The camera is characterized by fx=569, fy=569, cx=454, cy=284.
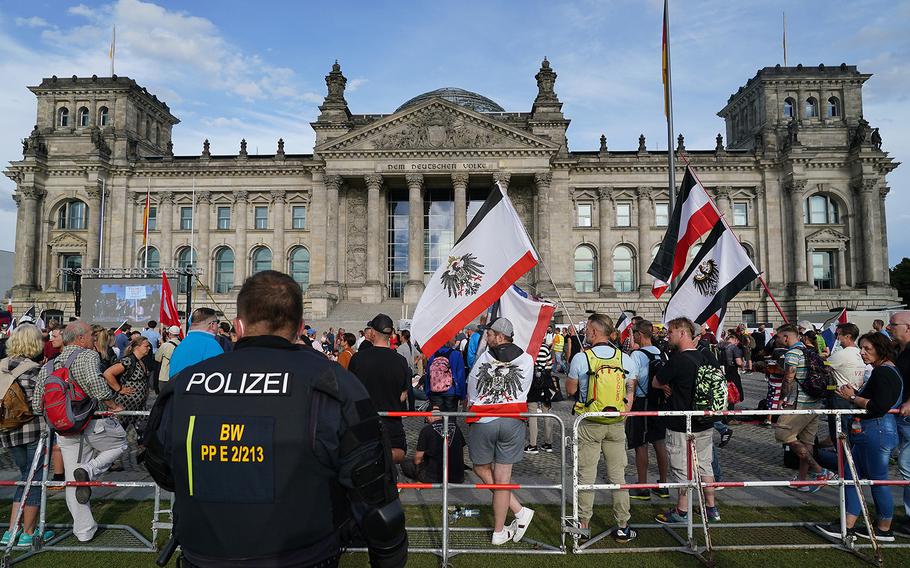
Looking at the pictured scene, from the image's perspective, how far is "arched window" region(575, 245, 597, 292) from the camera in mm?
47188

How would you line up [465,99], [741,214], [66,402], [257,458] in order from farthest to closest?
[465,99] < [741,214] < [66,402] < [257,458]

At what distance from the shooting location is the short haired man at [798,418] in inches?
310

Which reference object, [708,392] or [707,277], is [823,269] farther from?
[708,392]

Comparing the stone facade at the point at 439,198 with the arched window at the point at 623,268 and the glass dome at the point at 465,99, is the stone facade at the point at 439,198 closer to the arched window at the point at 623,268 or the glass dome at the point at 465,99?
the arched window at the point at 623,268

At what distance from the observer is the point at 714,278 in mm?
10352

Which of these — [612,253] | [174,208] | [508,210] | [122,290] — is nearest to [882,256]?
[612,253]

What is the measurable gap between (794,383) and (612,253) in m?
38.7

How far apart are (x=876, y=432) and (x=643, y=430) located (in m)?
2.55

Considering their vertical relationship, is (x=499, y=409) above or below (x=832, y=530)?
above

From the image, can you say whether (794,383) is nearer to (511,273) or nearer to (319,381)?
(511,273)

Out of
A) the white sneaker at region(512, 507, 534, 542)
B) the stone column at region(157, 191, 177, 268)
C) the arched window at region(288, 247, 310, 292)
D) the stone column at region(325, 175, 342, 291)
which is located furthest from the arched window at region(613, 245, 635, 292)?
the white sneaker at region(512, 507, 534, 542)

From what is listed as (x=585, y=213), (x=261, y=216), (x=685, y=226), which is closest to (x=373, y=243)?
(x=261, y=216)

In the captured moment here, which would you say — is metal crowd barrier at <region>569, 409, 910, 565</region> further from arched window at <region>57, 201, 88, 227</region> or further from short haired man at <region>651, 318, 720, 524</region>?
arched window at <region>57, 201, 88, 227</region>

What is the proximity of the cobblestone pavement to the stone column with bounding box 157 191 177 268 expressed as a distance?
3958 centimetres
